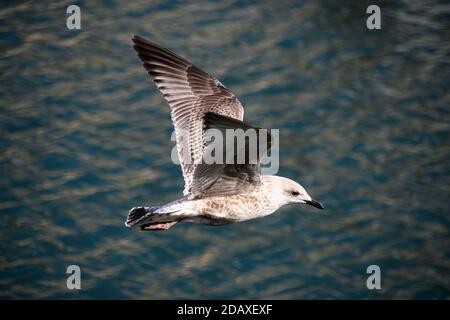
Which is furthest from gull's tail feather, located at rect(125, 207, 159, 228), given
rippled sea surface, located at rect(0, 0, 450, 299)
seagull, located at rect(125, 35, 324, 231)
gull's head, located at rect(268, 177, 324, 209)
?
rippled sea surface, located at rect(0, 0, 450, 299)

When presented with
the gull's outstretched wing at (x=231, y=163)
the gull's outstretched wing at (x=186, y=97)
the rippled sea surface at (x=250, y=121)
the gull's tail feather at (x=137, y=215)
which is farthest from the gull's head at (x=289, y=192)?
the rippled sea surface at (x=250, y=121)

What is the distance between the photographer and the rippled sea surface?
10930mm

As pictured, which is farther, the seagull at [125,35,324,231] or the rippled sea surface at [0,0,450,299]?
the rippled sea surface at [0,0,450,299]

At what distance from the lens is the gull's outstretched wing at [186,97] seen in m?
8.27

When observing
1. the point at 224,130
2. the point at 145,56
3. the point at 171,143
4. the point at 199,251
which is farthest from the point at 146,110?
the point at 224,130

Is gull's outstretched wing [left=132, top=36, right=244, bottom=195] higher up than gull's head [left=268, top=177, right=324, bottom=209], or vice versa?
gull's outstretched wing [left=132, top=36, right=244, bottom=195]

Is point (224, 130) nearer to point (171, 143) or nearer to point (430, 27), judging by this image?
point (171, 143)

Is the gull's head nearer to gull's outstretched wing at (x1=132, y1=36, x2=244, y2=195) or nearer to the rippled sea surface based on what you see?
gull's outstretched wing at (x1=132, y1=36, x2=244, y2=195)

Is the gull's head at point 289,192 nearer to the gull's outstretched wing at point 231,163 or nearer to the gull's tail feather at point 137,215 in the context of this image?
the gull's outstretched wing at point 231,163

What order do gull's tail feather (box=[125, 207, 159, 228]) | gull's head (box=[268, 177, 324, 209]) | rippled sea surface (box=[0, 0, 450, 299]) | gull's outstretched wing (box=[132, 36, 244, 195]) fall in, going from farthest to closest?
1. rippled sea surface (box=[0, 0, 450, 299])
2. gull's outstretched wing (box=[132, 36, 244, 195])
3. gull's head (box=[268, 177, 324, 209])
4. gull's tail feather (box=[125, 207, 159, 228])

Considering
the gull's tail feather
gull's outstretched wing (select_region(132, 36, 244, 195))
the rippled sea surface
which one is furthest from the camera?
the rippled sea surface

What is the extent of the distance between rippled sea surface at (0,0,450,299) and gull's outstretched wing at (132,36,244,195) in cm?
291

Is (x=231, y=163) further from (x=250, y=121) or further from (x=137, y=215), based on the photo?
(x=250, y=121)
